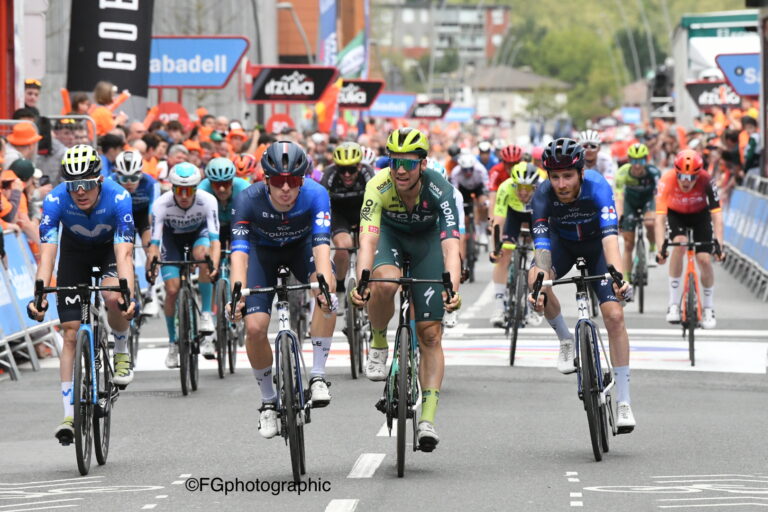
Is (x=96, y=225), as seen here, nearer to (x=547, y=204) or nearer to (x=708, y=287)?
(x=547, y=204)

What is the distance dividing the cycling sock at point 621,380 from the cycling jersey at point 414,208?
5.09 feet

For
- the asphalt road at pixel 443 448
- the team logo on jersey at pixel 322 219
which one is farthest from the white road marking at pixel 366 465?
the team logo on jersey at pixel 322 219

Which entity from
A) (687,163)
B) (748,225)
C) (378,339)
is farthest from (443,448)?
(748,225)

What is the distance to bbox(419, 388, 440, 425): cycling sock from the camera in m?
10.2

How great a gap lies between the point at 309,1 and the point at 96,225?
252ft

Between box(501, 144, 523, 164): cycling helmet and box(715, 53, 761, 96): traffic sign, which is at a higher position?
box(715, 53, 761, 96): traffic sign

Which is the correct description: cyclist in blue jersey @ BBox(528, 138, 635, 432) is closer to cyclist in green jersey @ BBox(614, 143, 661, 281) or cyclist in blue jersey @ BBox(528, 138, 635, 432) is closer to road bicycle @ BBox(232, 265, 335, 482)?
road bicycle @ BBox(232, 265, 335, 482)

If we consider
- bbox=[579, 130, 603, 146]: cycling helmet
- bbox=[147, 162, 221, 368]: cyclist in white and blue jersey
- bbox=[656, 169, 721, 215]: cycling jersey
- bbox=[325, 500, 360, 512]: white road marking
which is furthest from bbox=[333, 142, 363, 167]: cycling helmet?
bbox=[325, 500, 360, 512]: white road marking

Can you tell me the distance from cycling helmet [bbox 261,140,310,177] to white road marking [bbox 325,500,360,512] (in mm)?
2108

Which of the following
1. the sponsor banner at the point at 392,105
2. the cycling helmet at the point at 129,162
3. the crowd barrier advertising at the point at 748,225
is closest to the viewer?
the cycling helmet at the point at 129,162

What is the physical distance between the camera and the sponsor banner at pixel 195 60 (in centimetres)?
3008

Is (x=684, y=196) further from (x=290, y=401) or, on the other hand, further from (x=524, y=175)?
(x=290, y=401)

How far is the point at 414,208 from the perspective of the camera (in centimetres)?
1065

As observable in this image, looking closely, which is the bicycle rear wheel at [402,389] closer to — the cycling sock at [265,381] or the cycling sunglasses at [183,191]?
the cycling sock at [265,381]
